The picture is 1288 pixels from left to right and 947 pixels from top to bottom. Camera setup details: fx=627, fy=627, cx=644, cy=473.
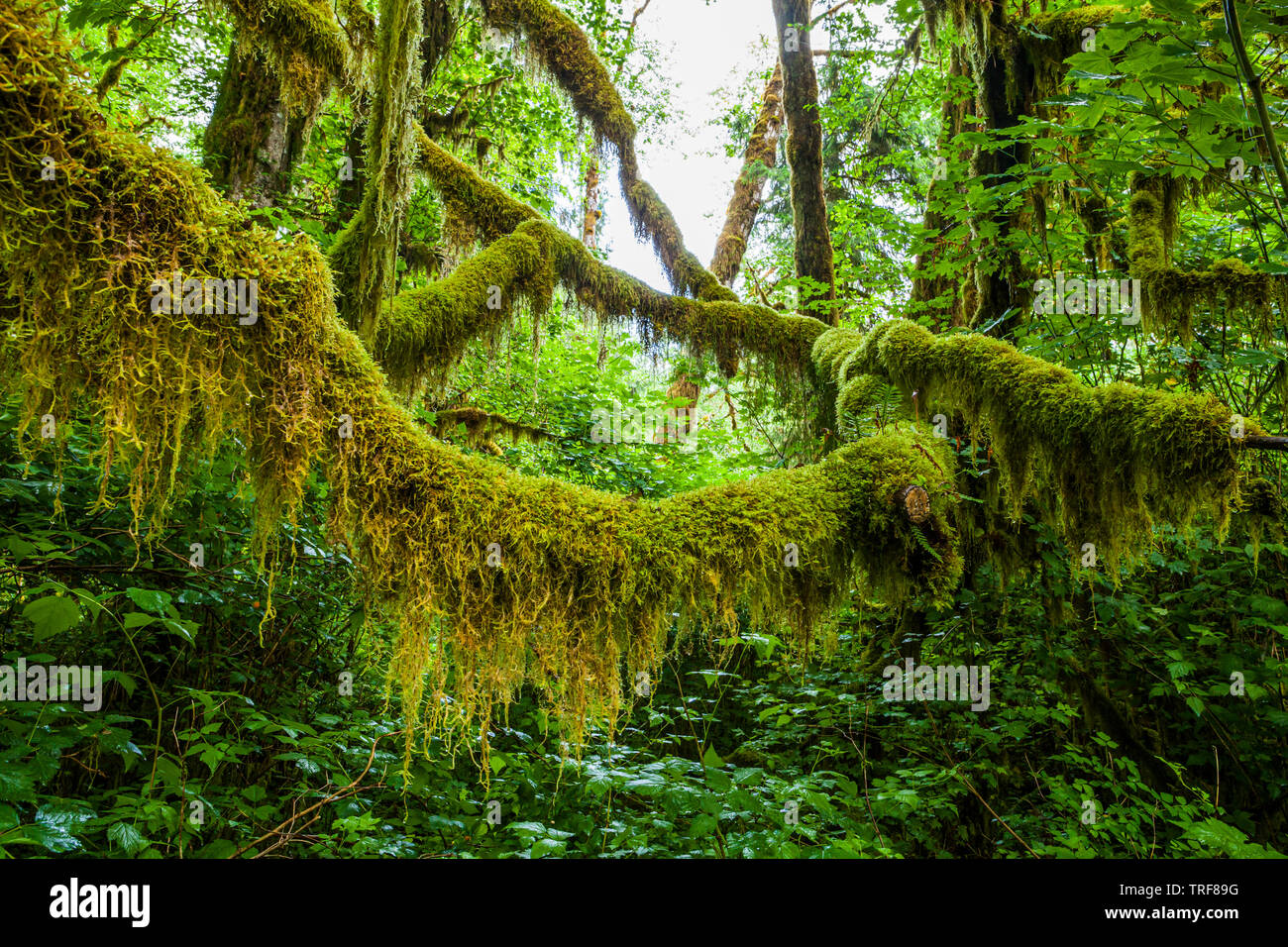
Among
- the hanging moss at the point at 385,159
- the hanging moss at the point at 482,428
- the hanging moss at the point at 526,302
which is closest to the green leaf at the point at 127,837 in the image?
the hanging moss at the point at 385,159

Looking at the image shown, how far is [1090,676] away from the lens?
15.3ft

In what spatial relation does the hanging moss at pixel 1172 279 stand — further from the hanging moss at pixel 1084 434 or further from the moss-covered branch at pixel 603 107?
the moss-covered branch at pixel 603 107

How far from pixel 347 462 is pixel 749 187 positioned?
11.8 meters

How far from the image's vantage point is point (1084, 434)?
2734 mm

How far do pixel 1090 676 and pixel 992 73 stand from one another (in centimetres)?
505

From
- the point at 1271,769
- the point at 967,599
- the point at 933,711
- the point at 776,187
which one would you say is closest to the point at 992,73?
the point at 967,599

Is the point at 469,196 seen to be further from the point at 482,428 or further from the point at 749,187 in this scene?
the point at 749,187

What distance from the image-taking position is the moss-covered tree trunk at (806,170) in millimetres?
7488

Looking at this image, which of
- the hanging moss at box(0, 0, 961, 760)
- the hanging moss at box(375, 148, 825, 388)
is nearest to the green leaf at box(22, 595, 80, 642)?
the hanging moss at box(0, 0, 961, 760)

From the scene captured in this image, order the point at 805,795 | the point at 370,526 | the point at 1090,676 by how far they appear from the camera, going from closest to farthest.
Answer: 1. the point at 370,526
2. the point at 805,795
3. the point at 1090,676

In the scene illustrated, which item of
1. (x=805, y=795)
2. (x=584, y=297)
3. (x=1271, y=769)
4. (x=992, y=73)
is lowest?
(x=1271, y=769)

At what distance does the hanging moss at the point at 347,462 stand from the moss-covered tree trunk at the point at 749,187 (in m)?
10.2

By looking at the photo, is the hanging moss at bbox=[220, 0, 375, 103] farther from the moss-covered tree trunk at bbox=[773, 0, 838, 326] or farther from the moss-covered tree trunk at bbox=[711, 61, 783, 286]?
the moss-covered tree trunk at bbox=[711, 61, 783, 286]
